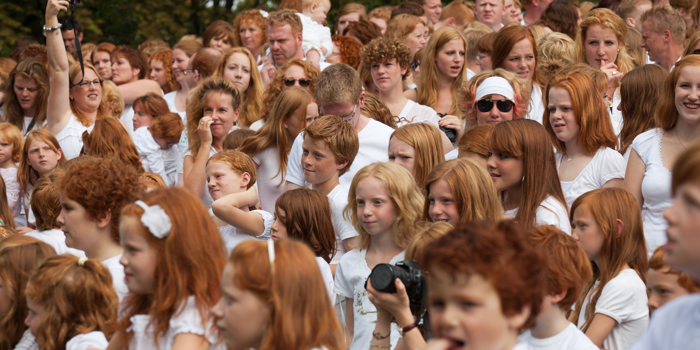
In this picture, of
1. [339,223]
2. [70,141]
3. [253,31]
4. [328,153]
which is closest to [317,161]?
[328,153]

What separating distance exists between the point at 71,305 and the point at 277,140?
10.1ft

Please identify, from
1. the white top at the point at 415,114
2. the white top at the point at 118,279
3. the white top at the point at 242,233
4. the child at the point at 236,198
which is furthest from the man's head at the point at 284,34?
the white top at the point at 118,279

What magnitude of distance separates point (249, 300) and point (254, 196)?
2.83m

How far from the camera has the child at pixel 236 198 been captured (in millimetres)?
5148

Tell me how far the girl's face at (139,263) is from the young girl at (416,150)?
7.75 feet

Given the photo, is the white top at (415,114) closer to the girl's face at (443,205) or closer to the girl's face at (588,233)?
the girl's face at (443,205)

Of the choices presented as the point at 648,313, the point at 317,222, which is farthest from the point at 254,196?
the point at 648,313

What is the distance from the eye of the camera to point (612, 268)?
13.0ft

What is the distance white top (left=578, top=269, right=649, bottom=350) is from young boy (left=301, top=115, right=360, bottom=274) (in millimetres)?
1954

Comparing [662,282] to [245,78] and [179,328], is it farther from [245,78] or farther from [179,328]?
[245,78]

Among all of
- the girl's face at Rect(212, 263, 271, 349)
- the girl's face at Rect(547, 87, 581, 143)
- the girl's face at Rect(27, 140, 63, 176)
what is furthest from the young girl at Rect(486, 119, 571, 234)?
the girl's face at Rect(27, 140, 63, 176)

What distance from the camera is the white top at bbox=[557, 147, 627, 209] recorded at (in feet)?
16.0

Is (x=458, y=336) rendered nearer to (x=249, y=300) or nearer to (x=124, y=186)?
(x=249, y=300)

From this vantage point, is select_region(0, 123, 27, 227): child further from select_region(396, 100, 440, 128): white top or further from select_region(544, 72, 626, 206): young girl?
select_region(544, 72, 626, 206): young girl
